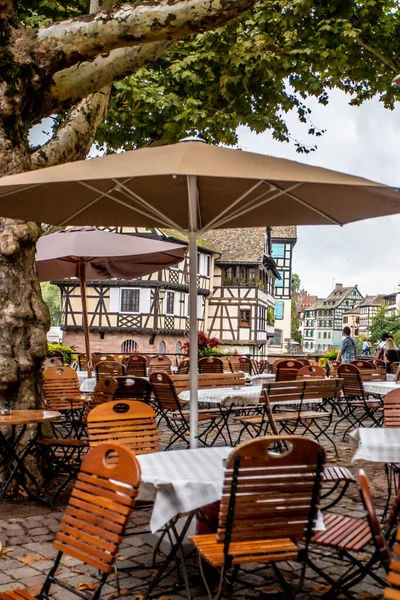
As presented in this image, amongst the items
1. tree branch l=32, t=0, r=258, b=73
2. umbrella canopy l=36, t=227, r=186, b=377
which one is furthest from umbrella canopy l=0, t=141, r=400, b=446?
umbrella canopy l=36, t=227, r=186, b=377

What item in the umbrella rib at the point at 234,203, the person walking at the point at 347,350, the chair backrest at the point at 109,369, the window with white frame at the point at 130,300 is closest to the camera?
the umbrella rib at the point at 234,203

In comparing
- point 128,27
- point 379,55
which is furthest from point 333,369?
point 128,27

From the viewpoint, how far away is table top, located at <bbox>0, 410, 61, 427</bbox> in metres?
5.54

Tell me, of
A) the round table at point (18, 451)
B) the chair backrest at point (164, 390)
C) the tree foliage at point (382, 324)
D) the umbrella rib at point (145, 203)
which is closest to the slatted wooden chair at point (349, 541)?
the umbrella rib at point (145, 203)

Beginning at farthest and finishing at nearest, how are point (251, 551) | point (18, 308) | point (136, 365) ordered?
point (136, 365), point (18, 308), point (251, 551)

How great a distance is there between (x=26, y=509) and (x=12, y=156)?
307 cm

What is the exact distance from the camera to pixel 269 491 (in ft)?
10.9

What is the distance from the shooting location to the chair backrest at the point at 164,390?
27.6ft

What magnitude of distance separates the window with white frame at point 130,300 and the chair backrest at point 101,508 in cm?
3369

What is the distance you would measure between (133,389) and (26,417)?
8.06ft

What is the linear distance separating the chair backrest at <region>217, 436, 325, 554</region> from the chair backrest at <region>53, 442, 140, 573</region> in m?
0.43

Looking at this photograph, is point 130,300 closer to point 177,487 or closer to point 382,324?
point 177,487

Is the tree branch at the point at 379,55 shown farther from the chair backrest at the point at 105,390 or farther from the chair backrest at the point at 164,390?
the chair backrest at the point at 105,390

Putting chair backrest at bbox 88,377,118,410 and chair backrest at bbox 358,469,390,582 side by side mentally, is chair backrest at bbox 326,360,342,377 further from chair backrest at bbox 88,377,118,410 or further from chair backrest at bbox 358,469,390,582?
chair backrest at bbox 358,469,390,582
